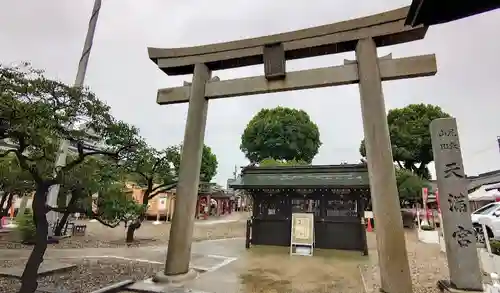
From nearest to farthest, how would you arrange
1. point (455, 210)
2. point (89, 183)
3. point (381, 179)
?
point (381, 179)
point (455, 210)
point (89, 183)

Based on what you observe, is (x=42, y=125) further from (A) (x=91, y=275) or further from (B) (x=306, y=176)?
(B) (x=306, y=176)

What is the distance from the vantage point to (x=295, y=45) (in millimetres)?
Result: 6090

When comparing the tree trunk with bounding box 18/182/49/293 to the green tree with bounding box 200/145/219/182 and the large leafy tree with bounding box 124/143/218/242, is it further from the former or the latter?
the green tree with bounding box 200/145/219/182

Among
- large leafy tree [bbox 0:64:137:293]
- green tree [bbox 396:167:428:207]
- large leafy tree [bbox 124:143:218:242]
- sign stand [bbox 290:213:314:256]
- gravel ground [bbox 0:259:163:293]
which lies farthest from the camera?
green tree [bbox 396:167:428:207]

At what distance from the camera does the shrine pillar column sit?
4680mm

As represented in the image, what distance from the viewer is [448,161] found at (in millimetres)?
5961

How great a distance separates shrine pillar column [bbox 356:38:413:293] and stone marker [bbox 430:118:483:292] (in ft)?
5.27

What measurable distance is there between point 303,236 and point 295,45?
6.90m

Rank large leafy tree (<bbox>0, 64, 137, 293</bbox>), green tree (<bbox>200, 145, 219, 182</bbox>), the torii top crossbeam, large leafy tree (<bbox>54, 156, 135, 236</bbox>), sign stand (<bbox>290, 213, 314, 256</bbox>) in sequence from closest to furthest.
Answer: large leafy tree (<bbox>0, 64, 137, 293</bbox>) < the torii top crossbeam < large leafy tree (<bbox>54, 156, 135, 236</bbox>) < sign stand (<bbox>290, 213, 314, 256</bbox>) < green tree (<bbox>200, 145, 219, 182</bbox>)

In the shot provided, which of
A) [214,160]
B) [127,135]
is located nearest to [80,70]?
[127,135]

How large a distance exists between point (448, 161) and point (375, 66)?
8.30 ft

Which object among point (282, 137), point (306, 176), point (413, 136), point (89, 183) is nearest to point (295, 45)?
point (89, 183)

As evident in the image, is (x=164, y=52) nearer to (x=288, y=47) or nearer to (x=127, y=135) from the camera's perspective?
(x=127, y=135)

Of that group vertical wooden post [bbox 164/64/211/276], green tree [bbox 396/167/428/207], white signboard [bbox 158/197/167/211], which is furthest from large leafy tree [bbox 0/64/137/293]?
green tree [bbox 396/167/428/207]
